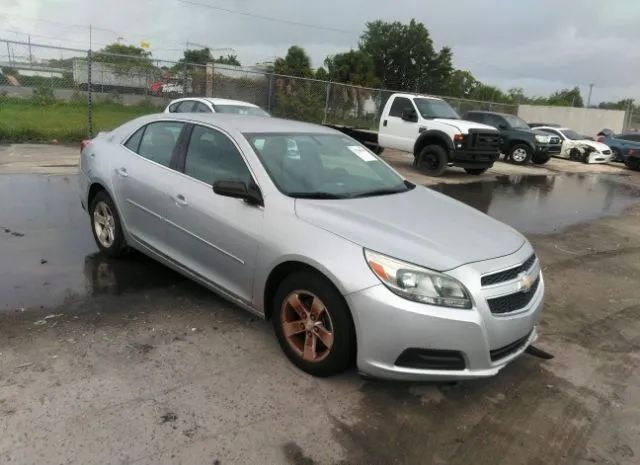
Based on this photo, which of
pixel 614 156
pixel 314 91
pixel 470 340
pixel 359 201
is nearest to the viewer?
pixel 470 340

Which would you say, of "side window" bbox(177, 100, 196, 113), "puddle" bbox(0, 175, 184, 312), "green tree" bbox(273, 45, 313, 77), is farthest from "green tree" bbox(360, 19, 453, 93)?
"puddle" bbox(0, 175, 184, 312)

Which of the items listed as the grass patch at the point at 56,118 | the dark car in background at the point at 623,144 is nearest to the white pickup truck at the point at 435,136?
the grass patch at the point at 56,118

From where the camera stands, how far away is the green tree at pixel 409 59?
57062 millimetres

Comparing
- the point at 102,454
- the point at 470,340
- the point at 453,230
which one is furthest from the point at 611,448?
the point at 102,454

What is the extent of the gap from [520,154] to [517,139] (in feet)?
1.97

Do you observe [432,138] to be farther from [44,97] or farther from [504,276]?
[44,97]

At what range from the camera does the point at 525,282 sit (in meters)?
3.41

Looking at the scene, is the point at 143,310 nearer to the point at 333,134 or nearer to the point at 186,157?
the point at 186,157

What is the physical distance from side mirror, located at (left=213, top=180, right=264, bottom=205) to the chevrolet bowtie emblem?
5.78ft

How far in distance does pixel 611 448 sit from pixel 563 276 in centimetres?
341

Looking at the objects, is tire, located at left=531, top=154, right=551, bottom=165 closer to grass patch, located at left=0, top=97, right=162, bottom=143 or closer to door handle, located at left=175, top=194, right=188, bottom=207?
grass patch, located at left=0, top=97, right=162, bottom=143

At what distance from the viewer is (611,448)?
3.05 meters

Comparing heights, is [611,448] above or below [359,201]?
below

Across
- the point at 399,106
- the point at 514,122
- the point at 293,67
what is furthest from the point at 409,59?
the point at 399,106
